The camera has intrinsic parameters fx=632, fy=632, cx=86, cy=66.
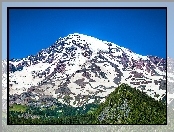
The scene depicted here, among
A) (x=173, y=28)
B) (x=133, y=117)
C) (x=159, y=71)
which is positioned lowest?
(x=133, y=117)

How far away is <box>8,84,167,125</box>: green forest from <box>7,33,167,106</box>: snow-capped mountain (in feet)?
0.22

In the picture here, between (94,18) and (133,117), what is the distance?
118cm

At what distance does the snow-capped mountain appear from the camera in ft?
23.0

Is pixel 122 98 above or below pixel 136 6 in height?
below

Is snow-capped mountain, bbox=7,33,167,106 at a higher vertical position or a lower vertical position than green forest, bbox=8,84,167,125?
higher

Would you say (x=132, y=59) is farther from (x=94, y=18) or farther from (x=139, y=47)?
(x=94, y=18)

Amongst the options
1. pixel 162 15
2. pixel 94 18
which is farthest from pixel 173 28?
pixel 94 18

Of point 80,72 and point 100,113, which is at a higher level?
point 80,72

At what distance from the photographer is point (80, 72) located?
706cm

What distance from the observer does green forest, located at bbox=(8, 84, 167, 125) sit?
7004mm

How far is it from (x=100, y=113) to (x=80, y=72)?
0.51 meters

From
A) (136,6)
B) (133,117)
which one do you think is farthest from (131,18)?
(133,117)

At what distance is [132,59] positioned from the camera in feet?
23.2

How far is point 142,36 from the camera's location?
23.1ft
